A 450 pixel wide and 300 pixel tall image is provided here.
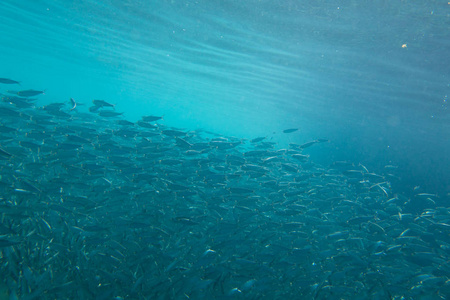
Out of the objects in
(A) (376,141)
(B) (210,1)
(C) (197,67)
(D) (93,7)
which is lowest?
(A) (376,141)

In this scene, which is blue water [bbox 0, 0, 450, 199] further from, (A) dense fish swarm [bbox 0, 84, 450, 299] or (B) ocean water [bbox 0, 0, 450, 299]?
(A) dense fish swarm [bbox 0, 84, 450, 299]

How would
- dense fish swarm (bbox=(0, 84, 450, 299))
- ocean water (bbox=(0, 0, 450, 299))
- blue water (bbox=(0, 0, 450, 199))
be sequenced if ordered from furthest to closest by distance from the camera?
blue water (bbox=(0, 0, 450, 199)) < ocean water (bbox=(0, 0, 450, 299)) < dense fish swarm (bbox=(0, 84, 450, 299))

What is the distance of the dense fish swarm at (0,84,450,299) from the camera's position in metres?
4.98

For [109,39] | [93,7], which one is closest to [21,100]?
[93,7]

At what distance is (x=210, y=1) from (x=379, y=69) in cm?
1085

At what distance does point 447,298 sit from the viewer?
6.01 metres

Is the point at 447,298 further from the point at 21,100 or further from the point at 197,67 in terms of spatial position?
the point at 197,67

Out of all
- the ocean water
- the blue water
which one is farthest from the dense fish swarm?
the blue water

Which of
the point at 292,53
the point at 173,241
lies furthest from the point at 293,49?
the point at 173,241

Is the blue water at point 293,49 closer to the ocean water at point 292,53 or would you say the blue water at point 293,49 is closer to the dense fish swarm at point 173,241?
the ocean water at point 292,53

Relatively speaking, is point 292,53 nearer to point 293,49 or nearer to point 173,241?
point 293,49

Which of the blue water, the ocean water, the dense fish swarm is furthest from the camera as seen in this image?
the blue water

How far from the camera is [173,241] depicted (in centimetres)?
677

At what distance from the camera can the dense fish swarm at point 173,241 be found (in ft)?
16.3
